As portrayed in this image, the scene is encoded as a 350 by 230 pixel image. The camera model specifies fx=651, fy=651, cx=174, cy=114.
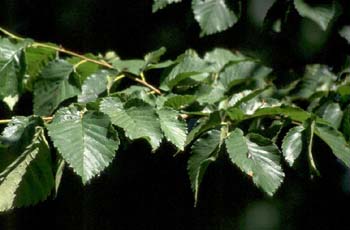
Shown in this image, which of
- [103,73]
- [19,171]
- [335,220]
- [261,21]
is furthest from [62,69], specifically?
[335,220]

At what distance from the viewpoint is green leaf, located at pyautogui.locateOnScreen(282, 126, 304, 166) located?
4.82 feet

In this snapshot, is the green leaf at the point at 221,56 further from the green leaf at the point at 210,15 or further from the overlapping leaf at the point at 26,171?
the overlapping leaf at the point at 26,171

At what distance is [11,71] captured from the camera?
5.22 ft

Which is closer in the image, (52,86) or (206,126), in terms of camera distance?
(206,126)

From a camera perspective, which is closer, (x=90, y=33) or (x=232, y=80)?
(x=232, y=80)

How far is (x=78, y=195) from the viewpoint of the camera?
6.90 feet

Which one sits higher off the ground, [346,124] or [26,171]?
[26,171]

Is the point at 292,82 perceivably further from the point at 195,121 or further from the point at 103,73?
the point at 103,73

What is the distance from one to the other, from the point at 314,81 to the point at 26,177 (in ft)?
3.03

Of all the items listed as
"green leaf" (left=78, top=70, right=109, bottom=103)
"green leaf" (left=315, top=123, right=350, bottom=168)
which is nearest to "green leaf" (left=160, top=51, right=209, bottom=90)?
"green leaf" (left=78, top=70, right=109, bottom=103)

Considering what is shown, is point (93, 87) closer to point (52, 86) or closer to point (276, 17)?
point (52, 86)

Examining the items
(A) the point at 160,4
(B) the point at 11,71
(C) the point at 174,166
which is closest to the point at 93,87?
(B) the point at 11,71

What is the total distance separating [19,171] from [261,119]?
0.61 m

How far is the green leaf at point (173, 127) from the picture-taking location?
1.39 meters
